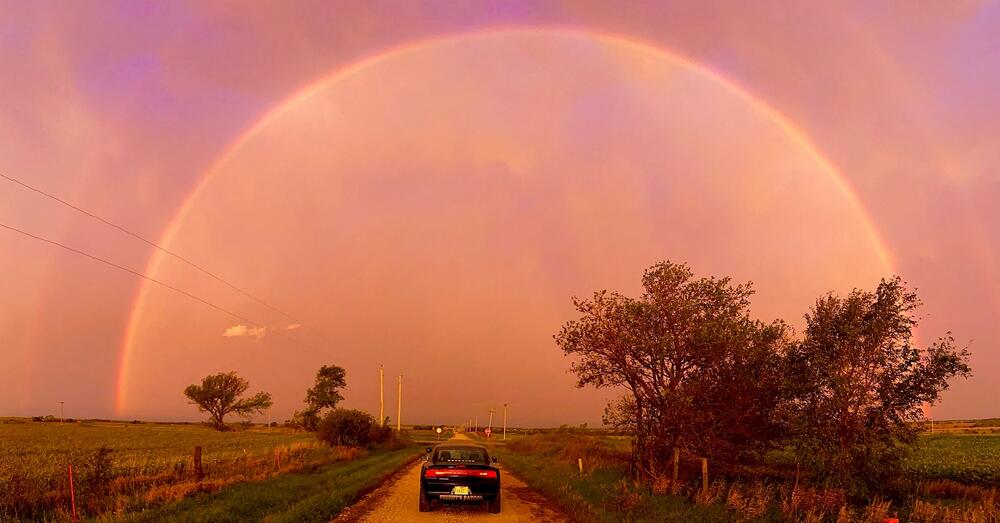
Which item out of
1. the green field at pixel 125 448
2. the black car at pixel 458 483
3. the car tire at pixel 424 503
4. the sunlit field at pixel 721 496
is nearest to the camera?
the sunlit field at pixel 721 496

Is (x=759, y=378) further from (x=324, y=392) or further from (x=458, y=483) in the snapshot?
(x=324, y=392)

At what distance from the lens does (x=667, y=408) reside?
66.9ft

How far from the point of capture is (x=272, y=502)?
Answer: 54.8 ft

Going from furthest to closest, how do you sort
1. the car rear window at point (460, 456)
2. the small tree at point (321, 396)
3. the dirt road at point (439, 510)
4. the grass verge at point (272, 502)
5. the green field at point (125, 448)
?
the small tree at point (321, 396), the green field at point (125, 448), the car rear window at point (460, 456), the dirt road at point (439, 510), the grass verge at point (272, 502)

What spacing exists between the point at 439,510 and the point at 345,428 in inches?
1338

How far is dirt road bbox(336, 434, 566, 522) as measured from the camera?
1551 cm

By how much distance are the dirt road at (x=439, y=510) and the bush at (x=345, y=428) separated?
26891 millimetres

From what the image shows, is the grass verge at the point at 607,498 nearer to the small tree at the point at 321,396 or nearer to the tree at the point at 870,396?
the tree at the point at 870,396

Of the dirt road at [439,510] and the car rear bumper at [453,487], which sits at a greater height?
the car rear bumper at [453,487]

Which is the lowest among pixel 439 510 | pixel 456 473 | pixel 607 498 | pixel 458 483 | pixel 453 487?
pixel 439 510

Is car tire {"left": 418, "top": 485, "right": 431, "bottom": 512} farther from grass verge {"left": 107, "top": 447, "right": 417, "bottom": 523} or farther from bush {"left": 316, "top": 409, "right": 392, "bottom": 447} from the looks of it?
bush {"left": 316, "top": 409, "right": 392, "bottom": 447}

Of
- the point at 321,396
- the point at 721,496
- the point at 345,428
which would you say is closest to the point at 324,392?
the point at 321,396

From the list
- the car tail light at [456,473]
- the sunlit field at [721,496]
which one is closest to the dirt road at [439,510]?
the sunlit field at [721,496]

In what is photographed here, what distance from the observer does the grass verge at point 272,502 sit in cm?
1408
